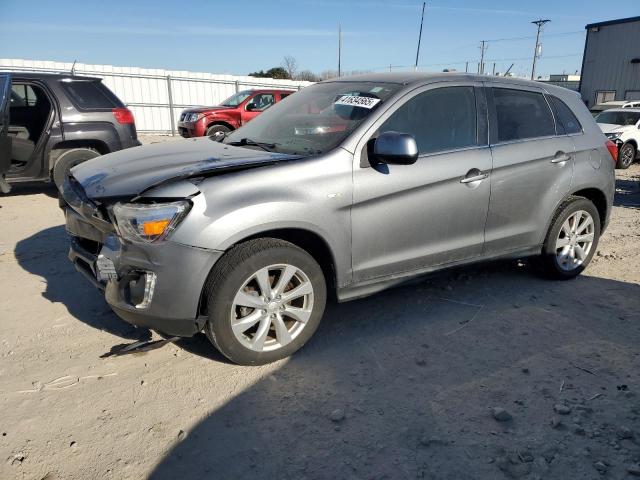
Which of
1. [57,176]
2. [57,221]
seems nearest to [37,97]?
[57,176]

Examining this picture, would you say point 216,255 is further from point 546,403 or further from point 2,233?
point 2,233

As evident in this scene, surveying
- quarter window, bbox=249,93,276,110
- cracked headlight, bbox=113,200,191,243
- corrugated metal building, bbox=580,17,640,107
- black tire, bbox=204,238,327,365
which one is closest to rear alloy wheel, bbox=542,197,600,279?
black tire, bbox=204,238,327,365

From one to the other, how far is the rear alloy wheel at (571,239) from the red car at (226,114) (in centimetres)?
1022

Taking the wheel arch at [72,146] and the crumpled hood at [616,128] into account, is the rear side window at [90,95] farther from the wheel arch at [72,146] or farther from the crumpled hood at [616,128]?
the crumpled hood at [616,128]

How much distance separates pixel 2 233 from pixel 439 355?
5.08m

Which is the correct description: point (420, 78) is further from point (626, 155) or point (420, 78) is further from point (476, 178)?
point (626, 155)

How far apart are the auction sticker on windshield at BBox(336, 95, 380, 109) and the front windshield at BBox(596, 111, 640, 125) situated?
12.3m

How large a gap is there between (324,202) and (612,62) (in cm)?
3065

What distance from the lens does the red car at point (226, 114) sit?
13914 millimetres

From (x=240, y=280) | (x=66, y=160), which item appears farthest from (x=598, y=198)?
(x=66, y=160)

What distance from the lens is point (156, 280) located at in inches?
106

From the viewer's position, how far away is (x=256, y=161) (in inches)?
119

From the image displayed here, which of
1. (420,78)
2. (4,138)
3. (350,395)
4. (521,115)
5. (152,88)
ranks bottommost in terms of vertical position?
(350,395)

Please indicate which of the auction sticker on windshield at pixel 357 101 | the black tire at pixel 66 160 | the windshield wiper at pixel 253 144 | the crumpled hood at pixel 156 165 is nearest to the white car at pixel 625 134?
the auction sticker on windshield at pixel 357 101
